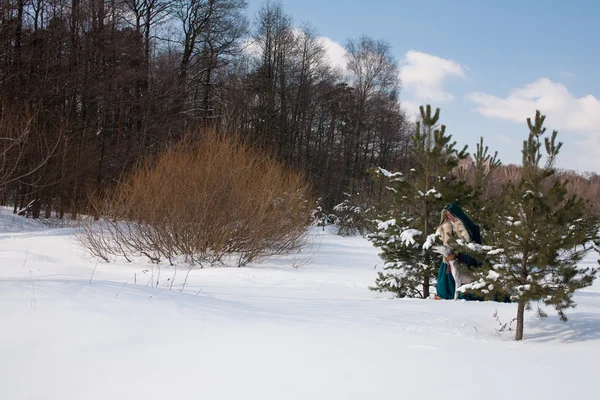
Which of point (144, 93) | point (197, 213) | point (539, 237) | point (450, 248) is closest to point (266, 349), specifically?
point (539, 237)

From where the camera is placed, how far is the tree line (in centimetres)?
1991

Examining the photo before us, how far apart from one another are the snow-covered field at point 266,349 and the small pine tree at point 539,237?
1.71 feet

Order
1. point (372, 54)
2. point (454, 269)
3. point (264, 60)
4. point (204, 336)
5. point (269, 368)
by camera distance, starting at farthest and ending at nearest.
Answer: point (372, 54), point (264, 60), point (454, 269), point (204, 336), point (269, 368)

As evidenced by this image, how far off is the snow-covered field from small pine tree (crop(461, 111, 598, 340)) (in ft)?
1.71

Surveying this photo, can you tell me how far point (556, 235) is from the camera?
4.73m

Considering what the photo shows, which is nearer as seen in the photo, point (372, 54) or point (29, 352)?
point (29, 352)

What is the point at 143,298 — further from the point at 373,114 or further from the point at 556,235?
the point at 373,114

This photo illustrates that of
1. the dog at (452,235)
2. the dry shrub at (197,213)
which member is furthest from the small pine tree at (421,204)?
the dry shrub at (197,213)

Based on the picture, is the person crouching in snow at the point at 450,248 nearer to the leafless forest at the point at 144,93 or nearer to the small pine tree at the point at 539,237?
the small pine tree at the point at 539,237

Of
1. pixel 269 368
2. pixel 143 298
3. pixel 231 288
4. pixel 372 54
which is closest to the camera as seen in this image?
pixel 269 368

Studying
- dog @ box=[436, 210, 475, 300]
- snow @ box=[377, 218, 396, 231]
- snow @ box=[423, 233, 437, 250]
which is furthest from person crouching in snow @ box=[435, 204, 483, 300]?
snow @ box=[377, 218, 396, 231]

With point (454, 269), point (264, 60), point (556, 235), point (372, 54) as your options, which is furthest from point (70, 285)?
point (372, 54)

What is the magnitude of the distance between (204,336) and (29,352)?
124 centimetres

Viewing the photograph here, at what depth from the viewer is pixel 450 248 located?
7422 mm
